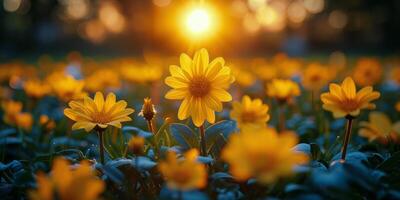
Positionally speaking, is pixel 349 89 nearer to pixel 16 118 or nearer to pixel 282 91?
pixel 282 91

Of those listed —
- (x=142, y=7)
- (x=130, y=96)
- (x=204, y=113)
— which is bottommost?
(x=130, y=96)

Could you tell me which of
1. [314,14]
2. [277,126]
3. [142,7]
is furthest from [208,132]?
[314,14]

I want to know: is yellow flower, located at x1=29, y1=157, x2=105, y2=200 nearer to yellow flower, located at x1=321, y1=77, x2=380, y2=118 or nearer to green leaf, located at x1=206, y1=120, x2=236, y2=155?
green leaf, located at x1=206, y1=120, x2=236, y2=155

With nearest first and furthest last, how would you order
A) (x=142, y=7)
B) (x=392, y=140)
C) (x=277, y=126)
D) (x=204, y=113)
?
1. (x=204, y=113)
2. (x=392, y=140)
3. (x=277, y=126)
4. (x=142, y=7)

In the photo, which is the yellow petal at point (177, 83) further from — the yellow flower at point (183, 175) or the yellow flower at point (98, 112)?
the yellow flower at point (183, 175)

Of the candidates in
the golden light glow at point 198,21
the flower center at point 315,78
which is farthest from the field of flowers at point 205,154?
the golden light glow at point 198,21

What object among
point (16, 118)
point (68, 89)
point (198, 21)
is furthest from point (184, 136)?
point (198, 21)

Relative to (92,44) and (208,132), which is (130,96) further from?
(92,44)
